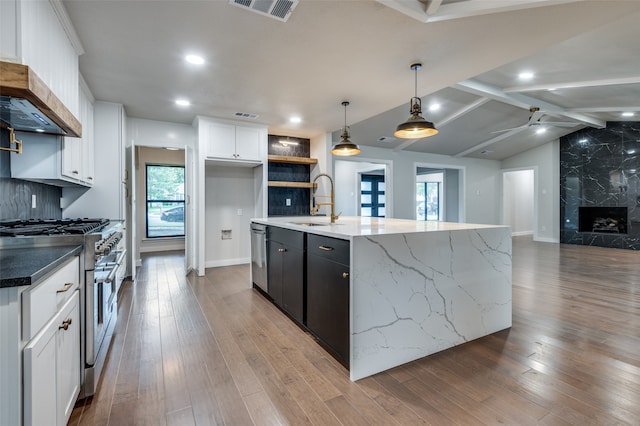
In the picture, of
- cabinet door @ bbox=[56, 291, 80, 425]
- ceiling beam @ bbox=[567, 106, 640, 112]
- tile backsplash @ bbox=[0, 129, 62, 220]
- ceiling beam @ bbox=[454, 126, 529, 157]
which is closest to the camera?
cabinet door @ bbox=[56, 291, 80, 425]

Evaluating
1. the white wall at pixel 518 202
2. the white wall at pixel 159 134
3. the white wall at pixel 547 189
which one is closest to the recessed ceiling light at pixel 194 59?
the white wall at pixel 159 134

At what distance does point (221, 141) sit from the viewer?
15.8 ft

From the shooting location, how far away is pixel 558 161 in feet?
27.9

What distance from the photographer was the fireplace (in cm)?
734

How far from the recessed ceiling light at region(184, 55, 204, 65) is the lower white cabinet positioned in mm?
2283

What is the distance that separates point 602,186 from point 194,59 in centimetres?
972

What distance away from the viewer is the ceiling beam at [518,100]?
15.5 ft

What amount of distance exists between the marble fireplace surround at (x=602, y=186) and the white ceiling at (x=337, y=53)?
2.75 meters

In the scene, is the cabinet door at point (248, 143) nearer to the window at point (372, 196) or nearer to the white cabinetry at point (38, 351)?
the white cabinetry at point (38, 351)

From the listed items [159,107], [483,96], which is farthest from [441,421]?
[483,96]

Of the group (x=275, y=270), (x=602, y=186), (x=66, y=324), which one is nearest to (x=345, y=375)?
(x=275, y=270)

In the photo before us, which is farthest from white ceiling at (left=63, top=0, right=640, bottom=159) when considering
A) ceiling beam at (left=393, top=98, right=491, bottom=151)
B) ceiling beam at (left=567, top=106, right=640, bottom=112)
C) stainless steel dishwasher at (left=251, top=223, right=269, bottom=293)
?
stainless steel dishwasher at (left=251, top=223, right=269, bottom=293)

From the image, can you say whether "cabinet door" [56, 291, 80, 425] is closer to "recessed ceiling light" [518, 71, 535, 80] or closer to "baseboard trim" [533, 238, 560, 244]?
"recessed ceiling light" [518, 71, 535, 80]

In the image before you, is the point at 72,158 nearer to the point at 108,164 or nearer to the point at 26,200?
the point at 26,200
